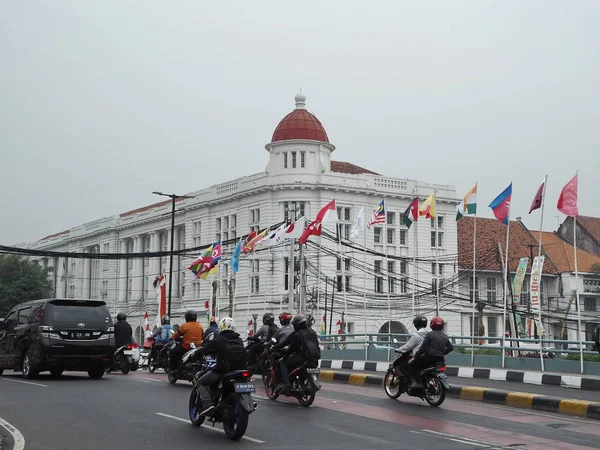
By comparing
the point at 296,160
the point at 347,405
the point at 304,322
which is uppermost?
the point at 296,160

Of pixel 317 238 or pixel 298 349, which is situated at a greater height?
pixel 317 238

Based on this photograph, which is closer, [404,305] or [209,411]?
[209,411]

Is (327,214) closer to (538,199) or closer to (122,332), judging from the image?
(538,199)

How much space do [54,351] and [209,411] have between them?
27.8ft

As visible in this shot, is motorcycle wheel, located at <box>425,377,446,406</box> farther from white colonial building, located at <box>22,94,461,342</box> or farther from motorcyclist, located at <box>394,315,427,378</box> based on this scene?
white colonial building, located at <box>22,94,461,342</box>

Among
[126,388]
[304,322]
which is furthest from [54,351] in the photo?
[304,322]

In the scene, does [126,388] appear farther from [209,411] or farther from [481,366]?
[481,366]

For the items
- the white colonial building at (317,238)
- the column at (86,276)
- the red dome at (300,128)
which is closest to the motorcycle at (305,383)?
the white colonial building at (317,238)

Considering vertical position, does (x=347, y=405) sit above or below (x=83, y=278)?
below

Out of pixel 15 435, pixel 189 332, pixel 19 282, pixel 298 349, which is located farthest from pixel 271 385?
pixel 19 282

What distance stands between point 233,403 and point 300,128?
4867cm

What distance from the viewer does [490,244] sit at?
66812mm

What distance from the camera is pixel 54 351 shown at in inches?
685

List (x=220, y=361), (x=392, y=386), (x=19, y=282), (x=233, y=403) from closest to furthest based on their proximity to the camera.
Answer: (x=233, y=403)
(x=220, y=361)
(x=392, y=386)
(x=19, y=282)
